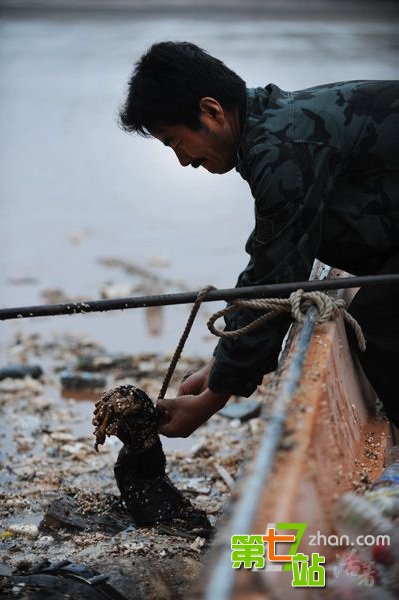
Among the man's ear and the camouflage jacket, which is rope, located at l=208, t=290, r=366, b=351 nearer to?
the camouflage jacket

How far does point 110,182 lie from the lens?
1002 cm

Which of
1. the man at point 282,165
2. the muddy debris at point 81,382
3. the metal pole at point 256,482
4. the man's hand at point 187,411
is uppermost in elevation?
the muddy debris at point 81,382

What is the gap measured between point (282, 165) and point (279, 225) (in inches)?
7.2

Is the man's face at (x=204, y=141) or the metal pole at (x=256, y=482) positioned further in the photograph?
the man's face at (x=204, y=141)

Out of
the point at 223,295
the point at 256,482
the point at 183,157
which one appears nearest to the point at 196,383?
the point at 223,295

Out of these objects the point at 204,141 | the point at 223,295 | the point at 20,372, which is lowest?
the point at 223,295

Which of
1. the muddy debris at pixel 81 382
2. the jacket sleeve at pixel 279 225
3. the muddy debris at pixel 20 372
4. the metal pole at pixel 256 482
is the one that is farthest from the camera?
the muddy debris at pixel 20 372

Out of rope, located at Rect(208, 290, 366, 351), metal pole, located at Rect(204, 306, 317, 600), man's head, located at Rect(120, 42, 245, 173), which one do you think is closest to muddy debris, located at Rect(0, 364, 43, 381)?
rope, located at Rect(208, 290, 366, 351)

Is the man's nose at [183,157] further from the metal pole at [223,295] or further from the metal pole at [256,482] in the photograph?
the metal pole at [256,482]

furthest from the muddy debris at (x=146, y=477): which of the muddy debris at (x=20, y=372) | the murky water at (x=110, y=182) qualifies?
the murky water at (x=110, y=182)

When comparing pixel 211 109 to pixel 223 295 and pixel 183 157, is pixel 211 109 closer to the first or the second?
pixel 183 157

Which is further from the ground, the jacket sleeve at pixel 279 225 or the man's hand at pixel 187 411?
the jacket sleeve at pixel 279 225

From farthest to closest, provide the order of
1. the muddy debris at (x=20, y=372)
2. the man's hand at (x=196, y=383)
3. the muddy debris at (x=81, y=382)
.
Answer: the muddy debris at (x=20, y=372) < the muddy debris at (x=81, y=382) < the man's hand at (x=196, y=383)

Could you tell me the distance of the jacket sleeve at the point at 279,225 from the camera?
2916mm
